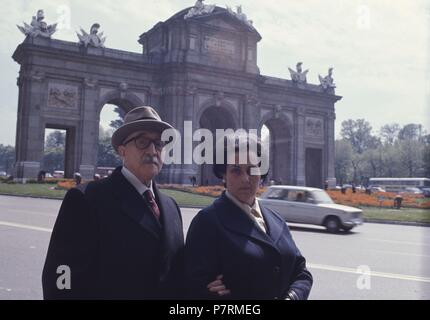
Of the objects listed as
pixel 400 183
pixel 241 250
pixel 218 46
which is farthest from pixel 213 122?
pixel 400 183

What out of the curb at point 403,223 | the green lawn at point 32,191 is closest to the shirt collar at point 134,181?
the curb at point 403,223

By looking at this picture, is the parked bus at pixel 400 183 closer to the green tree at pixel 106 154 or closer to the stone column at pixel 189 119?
the stone column at pixel 189 119

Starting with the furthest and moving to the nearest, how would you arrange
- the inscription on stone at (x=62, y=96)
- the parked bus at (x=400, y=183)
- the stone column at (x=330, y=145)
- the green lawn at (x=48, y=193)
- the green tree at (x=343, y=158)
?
the green tree at (x=343, y=158) → the parked bus at (x=400, y=183) → the stone column at (x=330, y=145) → the inscription on stone at (x=62, y=96) → the green lawn at (x=48, y=193)

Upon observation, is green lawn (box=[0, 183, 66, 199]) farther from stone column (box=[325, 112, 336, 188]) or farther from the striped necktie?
stone column (box=[325, 112, 336, 188])

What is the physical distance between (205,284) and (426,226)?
19714 mm

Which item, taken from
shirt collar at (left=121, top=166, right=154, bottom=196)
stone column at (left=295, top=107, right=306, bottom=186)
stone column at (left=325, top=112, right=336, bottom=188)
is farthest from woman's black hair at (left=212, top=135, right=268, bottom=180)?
stone column at (left=325, top=112, right=336, bottom=188)

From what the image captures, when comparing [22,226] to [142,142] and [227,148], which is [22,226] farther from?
[227,148]

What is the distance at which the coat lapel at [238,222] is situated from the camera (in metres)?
2.78

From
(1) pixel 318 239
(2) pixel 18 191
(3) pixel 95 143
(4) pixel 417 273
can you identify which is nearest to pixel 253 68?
(3) pixel 95 143

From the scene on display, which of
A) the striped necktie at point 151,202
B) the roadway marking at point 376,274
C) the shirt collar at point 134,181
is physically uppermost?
the shirt collar at point 134,181

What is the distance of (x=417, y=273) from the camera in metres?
8.52

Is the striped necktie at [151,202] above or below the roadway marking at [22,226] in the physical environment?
above

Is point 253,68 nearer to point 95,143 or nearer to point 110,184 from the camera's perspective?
point 95,143

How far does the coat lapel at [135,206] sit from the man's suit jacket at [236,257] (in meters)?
0.26
